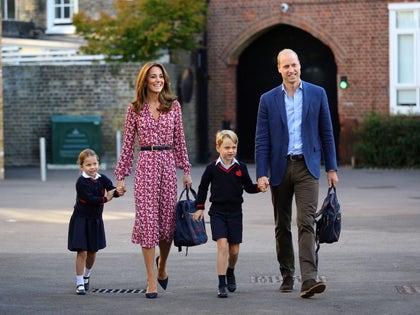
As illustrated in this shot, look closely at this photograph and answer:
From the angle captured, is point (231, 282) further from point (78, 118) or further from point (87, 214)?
point (78, 118)

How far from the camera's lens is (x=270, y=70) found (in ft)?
108

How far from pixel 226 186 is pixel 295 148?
2.18ft

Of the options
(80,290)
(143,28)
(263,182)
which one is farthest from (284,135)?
(143,28)

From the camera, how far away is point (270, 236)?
15250 mm

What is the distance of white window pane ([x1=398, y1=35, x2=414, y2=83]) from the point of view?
3069 cm

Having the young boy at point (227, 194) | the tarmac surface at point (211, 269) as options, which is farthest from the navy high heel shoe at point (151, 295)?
the young boy at point (227, 194)

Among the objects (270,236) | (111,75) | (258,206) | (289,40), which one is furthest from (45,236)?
(289,40)

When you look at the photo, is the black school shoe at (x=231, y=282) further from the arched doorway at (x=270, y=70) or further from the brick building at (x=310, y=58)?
the arched doorway at (x=270, y=70)

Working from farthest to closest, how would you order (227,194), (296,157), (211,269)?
1. (211,269)
2. (227,194)
3. (296,157)

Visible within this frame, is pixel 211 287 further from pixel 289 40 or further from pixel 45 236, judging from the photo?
pixel 289 40

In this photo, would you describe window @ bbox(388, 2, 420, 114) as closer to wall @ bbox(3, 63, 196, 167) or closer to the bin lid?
wall @ bbox(3, 63, 196, 167)

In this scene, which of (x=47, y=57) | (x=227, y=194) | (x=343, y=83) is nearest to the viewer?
(x=227, y=194)

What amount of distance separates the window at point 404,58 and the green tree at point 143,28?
4.72 meters

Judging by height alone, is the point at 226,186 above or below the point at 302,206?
above
